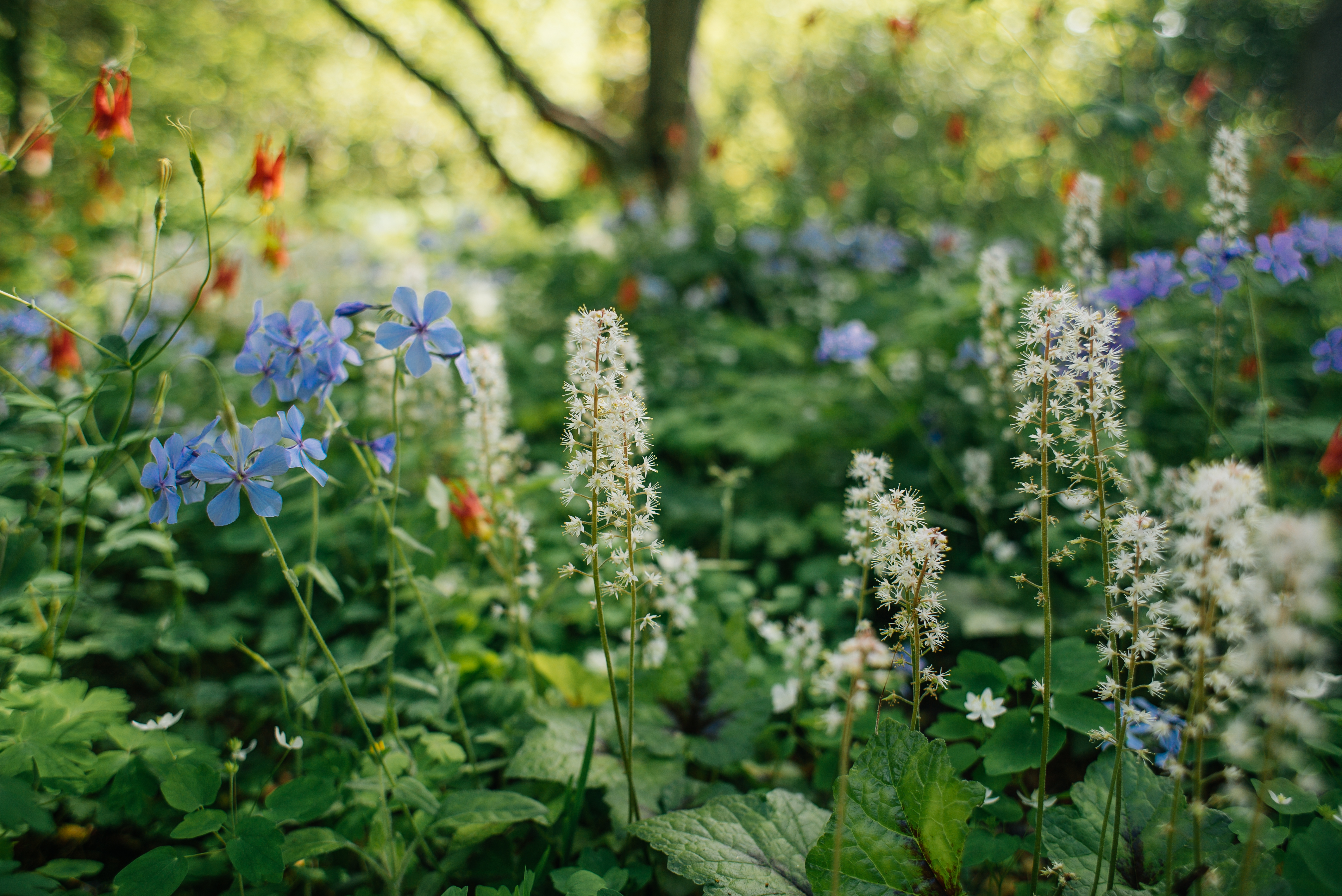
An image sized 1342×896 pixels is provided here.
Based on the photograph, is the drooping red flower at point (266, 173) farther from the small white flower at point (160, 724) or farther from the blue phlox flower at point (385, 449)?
the small white flower at point (160, 724)

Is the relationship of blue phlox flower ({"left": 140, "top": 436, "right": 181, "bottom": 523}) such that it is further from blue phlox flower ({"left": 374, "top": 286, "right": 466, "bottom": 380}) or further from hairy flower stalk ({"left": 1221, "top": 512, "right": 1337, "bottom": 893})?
hairy flower stalk ({"left": 1221, "top": 512, "right": 1337, "bottom": 893})

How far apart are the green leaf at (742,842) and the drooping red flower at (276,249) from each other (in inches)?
97.6

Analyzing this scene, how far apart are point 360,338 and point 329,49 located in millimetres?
16037

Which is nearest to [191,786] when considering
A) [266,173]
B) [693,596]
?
[693,596]

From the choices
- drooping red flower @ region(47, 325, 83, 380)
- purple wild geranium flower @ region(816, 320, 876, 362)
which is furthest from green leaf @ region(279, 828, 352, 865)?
purple wild geranium flower @ region(816, 320, 876, 362)

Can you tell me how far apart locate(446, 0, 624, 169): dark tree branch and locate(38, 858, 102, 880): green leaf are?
346 inches

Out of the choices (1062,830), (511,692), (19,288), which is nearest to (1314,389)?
(1062,830)

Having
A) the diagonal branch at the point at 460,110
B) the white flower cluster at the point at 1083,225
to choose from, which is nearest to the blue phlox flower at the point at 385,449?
the white flower cluster at the point at 1083,225

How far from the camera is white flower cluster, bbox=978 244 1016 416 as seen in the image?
2025 millimetres

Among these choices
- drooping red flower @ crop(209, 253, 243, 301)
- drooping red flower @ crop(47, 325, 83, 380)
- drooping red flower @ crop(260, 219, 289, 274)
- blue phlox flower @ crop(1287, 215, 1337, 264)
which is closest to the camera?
blue phlox flower @ crop(1287, 215, 1337, 264)

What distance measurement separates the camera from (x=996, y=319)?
7.08 feet

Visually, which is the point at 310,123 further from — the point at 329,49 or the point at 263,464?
the point at 263,464

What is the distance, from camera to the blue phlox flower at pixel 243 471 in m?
1.30

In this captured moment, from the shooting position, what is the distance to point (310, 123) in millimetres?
13133
